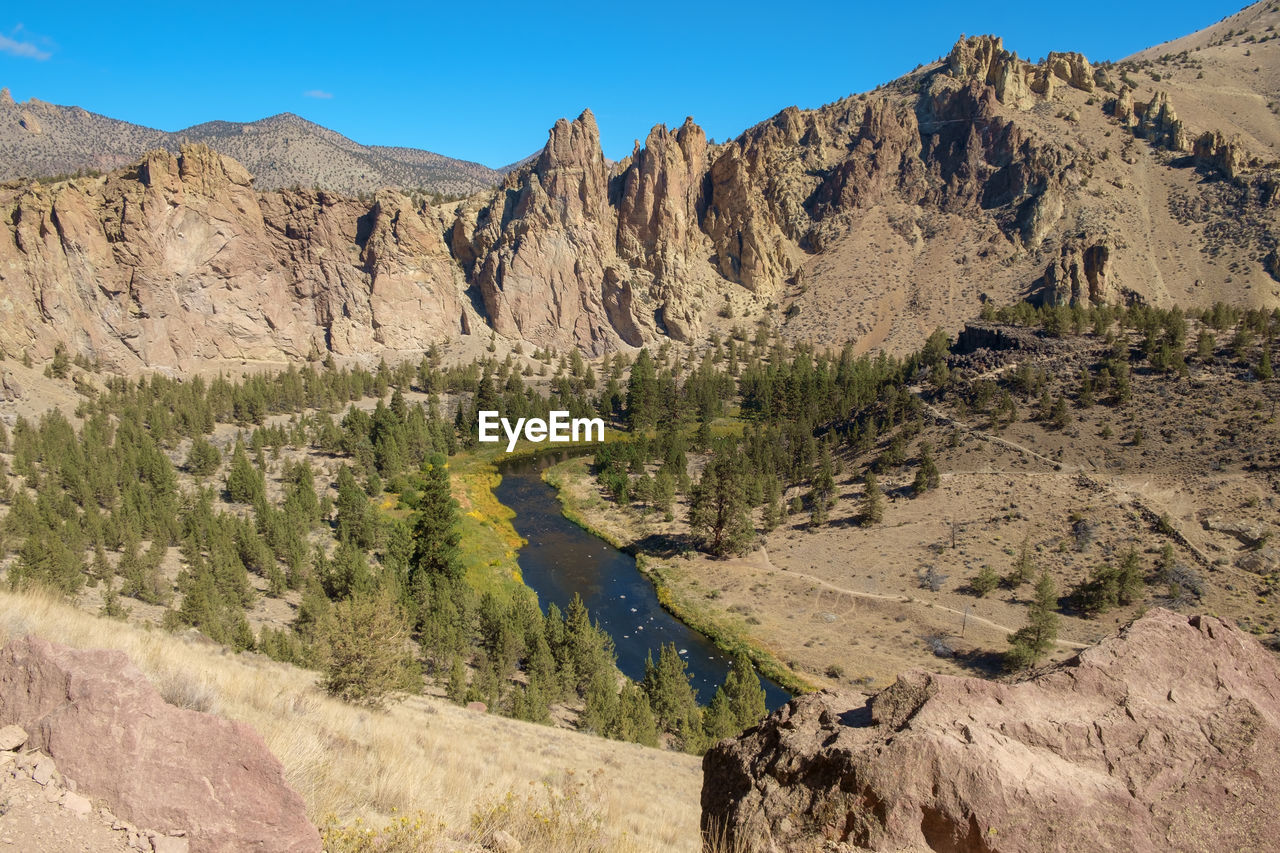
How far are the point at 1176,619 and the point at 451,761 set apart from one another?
1065 centimetres

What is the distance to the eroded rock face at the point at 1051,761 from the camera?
18.5 feet

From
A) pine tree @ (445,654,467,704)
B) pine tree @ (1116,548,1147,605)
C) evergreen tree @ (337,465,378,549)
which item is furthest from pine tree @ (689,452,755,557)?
pine tree @ (445,654,467,704)

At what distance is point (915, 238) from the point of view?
146m

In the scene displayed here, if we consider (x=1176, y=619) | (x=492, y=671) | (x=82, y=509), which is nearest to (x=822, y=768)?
(x=1176, y=619)

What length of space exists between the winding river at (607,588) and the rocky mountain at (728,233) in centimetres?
6764

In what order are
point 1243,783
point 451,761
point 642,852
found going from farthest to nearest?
point 451,761
point 642,852
point 1243,783

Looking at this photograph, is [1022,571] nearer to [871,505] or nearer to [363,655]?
[871,505]

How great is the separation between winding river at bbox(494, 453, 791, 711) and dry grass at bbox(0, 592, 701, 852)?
2204 cm

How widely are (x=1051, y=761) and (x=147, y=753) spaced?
25.3ft

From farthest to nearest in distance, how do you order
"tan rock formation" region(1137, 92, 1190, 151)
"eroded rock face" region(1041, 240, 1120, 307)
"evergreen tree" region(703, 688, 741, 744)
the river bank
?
1. "tan rock formation" region(1137, 92, 1190, 151)
2. "eroded rock face" region(1041, 240, 1120, 307)
3. the river bank
4. "evergreen tree" region(703, 688, 741, 744)

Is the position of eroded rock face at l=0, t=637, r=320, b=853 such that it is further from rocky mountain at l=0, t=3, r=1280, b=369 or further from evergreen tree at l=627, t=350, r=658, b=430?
rocky mountain at l=0, t=3, r=1280, b=369

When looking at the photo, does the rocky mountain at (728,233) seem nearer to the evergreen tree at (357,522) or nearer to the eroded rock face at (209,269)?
the eroded rock face at (209,269)

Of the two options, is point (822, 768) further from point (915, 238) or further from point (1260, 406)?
point (915, 238)

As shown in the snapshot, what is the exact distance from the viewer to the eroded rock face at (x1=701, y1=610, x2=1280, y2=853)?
Result: 5629 millimetres
